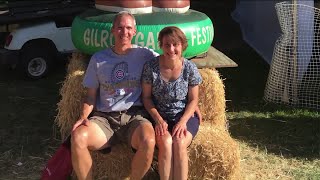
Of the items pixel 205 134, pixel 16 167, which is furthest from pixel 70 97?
pixel 205 134

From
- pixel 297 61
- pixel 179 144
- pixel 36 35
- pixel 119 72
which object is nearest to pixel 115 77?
pixel 119 72

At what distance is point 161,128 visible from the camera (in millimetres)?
3305

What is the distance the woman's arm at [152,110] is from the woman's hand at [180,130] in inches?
2.4

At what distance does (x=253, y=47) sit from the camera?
772cm

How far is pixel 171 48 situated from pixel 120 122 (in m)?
0.63

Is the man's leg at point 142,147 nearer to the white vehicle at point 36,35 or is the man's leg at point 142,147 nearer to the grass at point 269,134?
the grass at point 269,134

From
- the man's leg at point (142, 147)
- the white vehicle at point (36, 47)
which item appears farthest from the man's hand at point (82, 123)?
the white vehicle at point (36, 47)

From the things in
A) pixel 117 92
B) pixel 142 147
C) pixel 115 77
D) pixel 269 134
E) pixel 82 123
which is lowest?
pixel 269 134

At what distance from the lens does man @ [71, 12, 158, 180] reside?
3.34 meters

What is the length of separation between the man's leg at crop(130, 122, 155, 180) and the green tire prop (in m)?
1.10

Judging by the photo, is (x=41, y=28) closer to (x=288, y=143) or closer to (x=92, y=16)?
(x=92, y=16)

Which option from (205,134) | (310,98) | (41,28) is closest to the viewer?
(205,134)

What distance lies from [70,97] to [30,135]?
775 millimetres

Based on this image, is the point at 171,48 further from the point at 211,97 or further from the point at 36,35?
the point at 36,35
